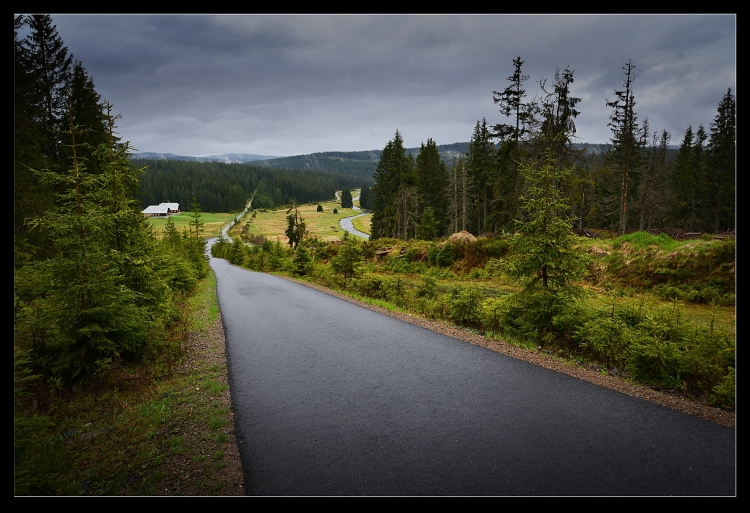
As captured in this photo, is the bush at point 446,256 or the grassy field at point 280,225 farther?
the grassy field at point 280,225

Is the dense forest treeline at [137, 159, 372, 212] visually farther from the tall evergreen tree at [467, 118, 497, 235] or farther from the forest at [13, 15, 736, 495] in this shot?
the forest at [13, 15, 736, 495]

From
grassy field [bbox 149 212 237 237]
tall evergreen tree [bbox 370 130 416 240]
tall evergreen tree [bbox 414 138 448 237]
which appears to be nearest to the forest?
tall evergreen tree [bbox 370 130 416 240]

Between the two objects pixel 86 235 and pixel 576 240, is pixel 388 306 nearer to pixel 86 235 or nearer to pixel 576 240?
pixel 576 240

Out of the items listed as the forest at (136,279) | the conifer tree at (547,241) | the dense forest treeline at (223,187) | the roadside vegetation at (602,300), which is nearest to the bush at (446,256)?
the roadside vegetation at (602,300)

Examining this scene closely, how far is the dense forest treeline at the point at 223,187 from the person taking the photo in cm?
12494

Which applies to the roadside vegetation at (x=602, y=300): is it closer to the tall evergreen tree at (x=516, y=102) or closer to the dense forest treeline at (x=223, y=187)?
the tall evergreen tree at (x=516, y=102)

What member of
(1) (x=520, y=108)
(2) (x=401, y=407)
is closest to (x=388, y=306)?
(2) (x=401, y=407)

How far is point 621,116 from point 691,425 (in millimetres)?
26640

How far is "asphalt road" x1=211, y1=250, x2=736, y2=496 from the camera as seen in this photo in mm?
3574

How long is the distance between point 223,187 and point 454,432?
521ft

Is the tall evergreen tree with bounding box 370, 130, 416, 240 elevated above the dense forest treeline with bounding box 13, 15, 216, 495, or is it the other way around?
the tall evergreen tree with bounding box 370, 130, 416, 240

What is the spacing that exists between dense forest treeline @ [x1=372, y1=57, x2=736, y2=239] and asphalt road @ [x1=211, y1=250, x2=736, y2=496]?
1708 centimetres

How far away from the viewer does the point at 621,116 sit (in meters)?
23.8

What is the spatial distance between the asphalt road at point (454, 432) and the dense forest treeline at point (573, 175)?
17.1m
